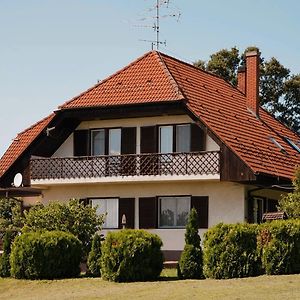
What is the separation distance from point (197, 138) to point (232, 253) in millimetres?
9403

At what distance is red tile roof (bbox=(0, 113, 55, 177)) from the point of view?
38.1 m

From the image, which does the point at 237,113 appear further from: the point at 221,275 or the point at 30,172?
the point at 221,275

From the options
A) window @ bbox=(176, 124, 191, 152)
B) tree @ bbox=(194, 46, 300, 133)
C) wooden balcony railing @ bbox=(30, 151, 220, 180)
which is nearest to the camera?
wooden balcony railing @ bbox=(30, 151, 220, 180)

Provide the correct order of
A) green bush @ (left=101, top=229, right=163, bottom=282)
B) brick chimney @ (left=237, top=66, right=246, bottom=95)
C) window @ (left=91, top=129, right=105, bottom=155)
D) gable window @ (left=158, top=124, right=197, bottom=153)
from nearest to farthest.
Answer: green bush @ (left=101, top=229, right=163, bottom=282)
gable window @ (left=158, top=124, right=197, bottom=153)
window @ (left=91, top=129, right=105, bottom=155)
brick chimney @ (left=237, top=66, right=246, bottom=95)

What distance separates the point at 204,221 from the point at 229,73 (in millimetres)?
23928

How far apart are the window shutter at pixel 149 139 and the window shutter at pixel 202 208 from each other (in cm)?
249

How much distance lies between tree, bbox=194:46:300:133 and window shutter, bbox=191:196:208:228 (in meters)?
22.5

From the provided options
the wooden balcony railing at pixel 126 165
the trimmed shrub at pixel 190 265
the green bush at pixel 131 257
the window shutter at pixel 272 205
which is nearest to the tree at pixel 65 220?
the green bush at pixel 131 257

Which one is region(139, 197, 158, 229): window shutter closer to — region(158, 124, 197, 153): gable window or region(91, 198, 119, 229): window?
region(91, 198, 119, 229): window

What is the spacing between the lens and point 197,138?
33.1 m

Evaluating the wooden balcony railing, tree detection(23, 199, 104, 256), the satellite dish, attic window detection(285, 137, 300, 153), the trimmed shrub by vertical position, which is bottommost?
the trimmed shrub

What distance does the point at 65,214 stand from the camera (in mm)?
29875

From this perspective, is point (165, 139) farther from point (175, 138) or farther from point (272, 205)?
point (272, 205)

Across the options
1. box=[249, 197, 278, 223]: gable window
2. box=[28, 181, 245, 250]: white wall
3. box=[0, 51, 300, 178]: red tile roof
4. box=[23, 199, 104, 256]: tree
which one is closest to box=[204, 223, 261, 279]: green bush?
box=[23, 199, 104, 256]: tree
